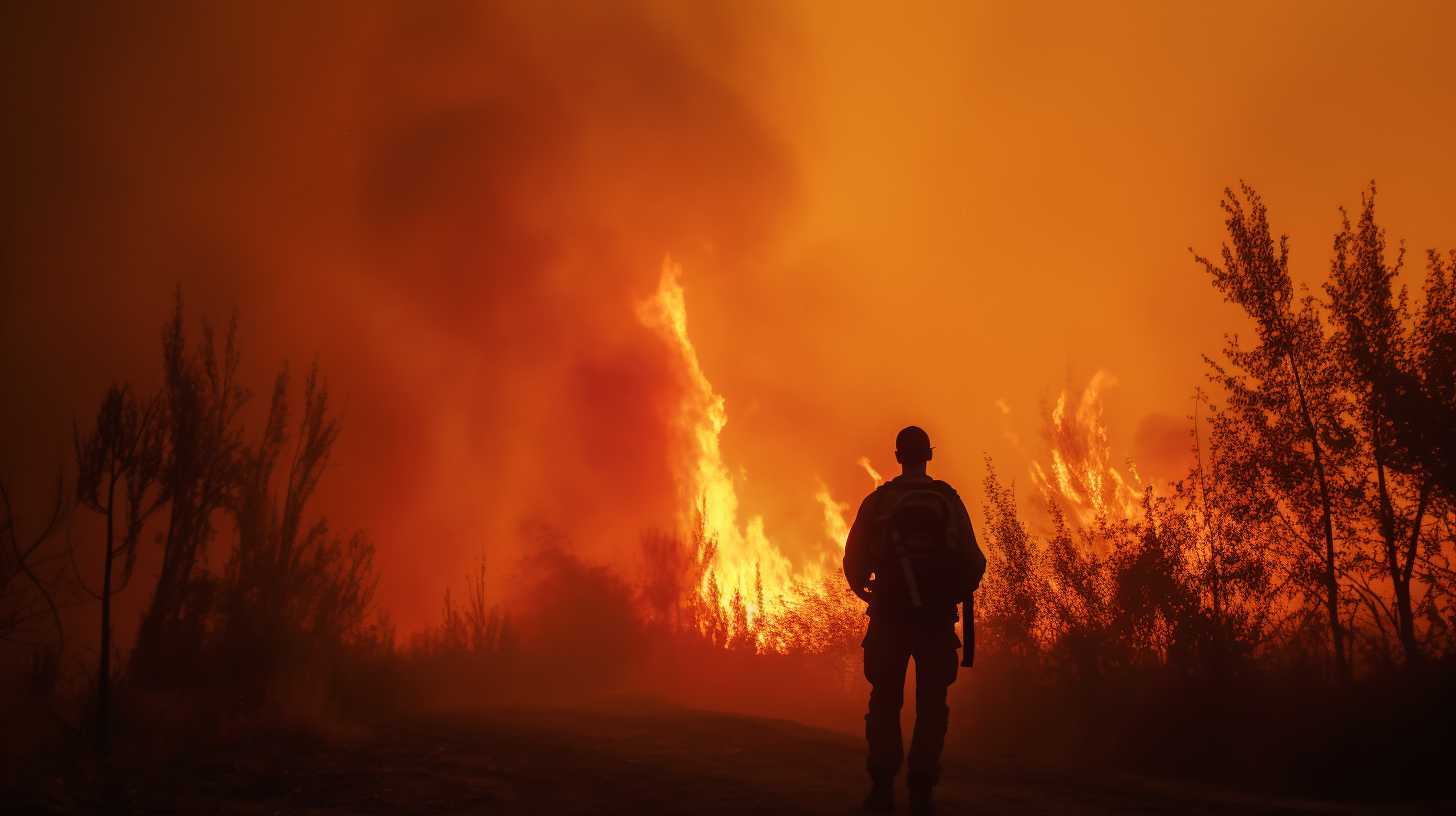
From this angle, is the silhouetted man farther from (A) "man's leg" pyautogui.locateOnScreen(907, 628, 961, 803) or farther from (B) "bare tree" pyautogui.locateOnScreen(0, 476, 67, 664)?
(B) "bare tree" pyautogui.locateOnScreen(0, 476, 67, 664)

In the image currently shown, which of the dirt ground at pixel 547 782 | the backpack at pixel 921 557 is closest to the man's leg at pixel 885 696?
the backpack at pixel 921 557

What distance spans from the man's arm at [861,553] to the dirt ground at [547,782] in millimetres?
1824

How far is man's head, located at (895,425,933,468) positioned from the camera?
7809mm

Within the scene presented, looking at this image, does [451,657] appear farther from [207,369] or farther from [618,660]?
[207,369]

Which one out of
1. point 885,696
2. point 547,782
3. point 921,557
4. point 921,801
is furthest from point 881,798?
point 547,782

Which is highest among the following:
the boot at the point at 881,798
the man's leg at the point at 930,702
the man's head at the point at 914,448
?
the man's head at the point at 914,448

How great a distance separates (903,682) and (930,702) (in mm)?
266

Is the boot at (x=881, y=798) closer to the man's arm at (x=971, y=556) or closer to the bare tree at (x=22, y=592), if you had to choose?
the man's arm at (x=971, y=556)

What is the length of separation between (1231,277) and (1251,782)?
26.9 ft

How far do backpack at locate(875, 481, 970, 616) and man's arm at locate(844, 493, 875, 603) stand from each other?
6.0 inches

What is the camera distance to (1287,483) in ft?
45.3

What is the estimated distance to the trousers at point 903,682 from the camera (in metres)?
7.11

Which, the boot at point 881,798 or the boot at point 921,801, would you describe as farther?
the boot at point 881,798

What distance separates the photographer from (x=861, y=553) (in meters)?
7.70
